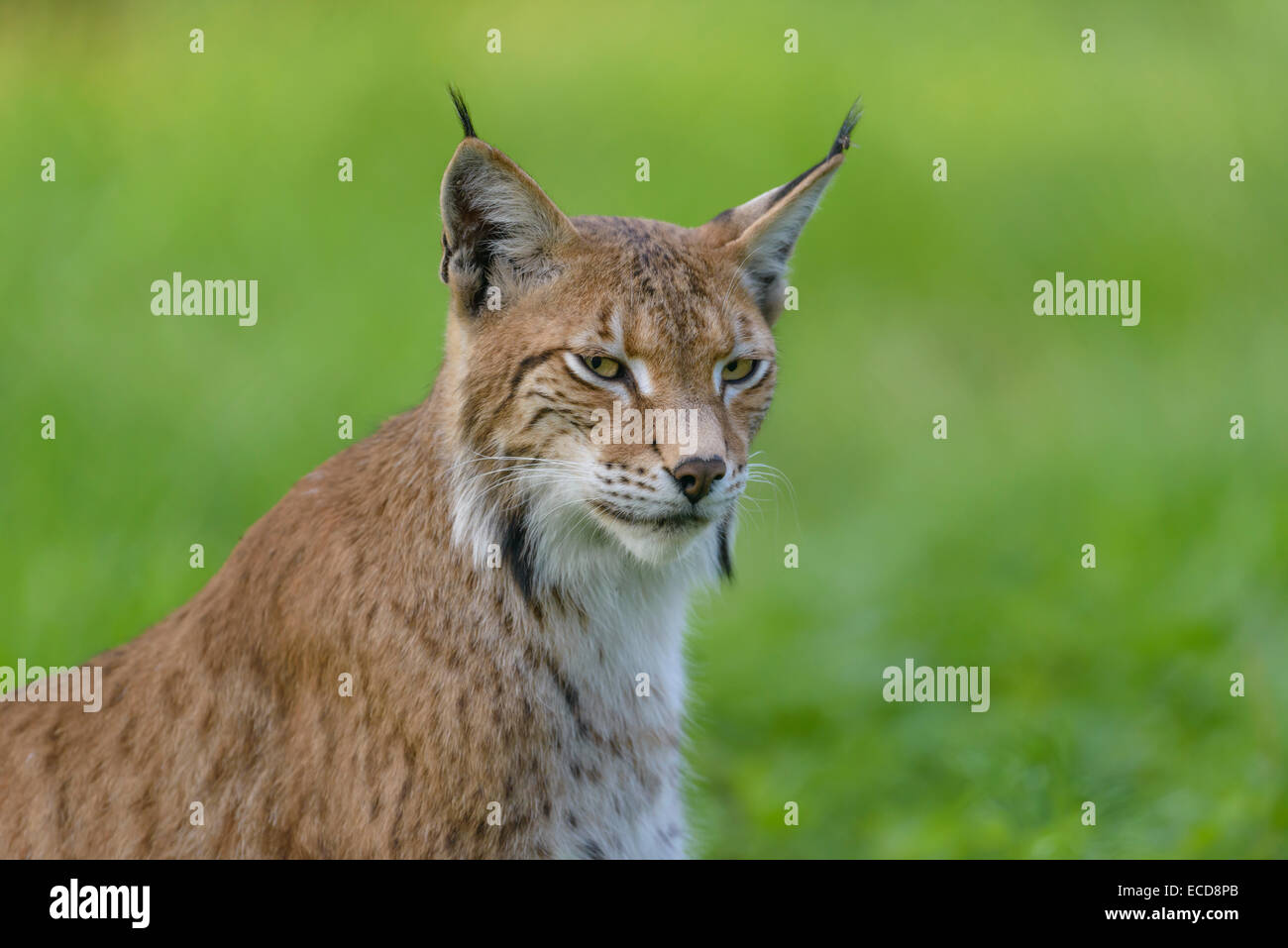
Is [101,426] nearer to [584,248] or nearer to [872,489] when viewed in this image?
[872,489]

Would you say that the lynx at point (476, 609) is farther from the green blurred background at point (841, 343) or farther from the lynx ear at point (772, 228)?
the green blurred background at point (841, 343)

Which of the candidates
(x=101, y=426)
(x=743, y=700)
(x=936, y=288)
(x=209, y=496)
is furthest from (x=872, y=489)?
(x=101, y=426)

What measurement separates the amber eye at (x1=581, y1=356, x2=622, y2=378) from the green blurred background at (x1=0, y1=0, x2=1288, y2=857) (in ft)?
11.1

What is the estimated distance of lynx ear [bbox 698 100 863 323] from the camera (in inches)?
211

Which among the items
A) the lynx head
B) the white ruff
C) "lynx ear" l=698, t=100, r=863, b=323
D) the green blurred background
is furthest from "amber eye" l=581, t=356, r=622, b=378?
the green blurred background

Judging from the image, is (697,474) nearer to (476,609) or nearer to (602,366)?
(602,366)

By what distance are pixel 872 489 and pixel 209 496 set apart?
4995mm

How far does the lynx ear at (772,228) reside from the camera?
5.36m

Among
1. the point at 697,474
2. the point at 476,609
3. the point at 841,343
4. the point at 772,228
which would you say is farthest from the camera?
the point at 841,343

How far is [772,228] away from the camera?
5.44 metres

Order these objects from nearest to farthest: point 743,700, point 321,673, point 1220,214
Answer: point 321,673 → point 743,700 → point 1220,214

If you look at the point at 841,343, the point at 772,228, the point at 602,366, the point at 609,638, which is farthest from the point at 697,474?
the point at 841,343

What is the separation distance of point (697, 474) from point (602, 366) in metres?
0.50

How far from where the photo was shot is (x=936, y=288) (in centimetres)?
1421
